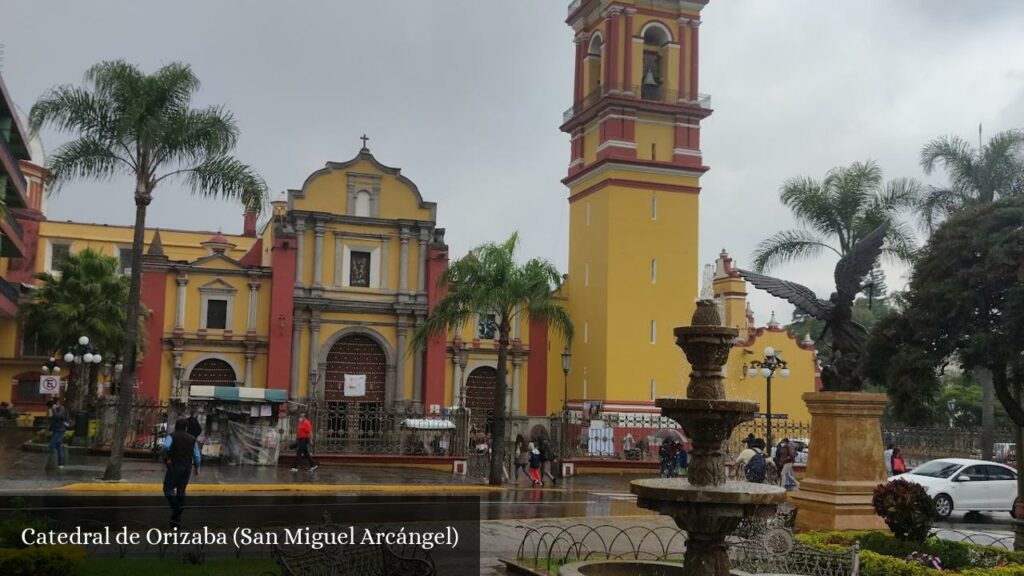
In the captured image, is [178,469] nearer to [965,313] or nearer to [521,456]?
[965,313]

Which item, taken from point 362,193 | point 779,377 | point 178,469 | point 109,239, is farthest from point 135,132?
point 109,239

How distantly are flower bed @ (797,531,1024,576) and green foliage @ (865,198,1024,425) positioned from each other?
4732mm

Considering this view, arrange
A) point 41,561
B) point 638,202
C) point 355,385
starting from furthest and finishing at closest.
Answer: point 355,385 → point 638,202 → point 41,561

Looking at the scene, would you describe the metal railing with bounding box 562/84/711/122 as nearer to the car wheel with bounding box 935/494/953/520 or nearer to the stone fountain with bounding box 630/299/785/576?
the car wheel with bounding box 935/494/953/520

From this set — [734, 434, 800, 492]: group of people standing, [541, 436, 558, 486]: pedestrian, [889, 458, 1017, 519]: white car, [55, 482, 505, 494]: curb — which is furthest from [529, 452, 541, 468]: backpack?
[889, 458, 1017, 519]: white car

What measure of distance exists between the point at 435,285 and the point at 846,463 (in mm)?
25418

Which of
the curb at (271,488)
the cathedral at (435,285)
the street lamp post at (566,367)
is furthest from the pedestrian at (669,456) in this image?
the cathedral at (435,285)

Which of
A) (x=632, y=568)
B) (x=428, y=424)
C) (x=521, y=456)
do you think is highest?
(x=428, y=424)

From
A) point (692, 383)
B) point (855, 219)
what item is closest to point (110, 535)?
point (692, 383)

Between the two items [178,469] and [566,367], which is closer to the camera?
[178,469]

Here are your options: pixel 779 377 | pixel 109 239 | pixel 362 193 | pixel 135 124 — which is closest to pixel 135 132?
pixel 135 124

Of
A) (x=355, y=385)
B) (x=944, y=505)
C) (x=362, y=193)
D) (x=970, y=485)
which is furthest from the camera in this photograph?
(x=362, y=193)

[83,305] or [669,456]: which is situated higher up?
[83,305]

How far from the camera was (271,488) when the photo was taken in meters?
20.6
